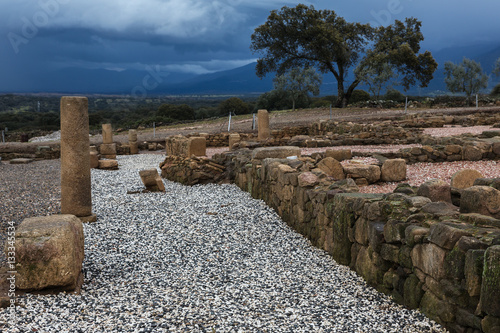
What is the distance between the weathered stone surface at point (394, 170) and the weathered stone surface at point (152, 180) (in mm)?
6866

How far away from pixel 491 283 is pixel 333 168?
25.5 ft

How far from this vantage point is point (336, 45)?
41.9 meters

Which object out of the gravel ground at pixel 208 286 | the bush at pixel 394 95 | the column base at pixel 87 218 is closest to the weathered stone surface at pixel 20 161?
the gravel ground at pixel 208 286

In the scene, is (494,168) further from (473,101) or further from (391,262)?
(473,101)

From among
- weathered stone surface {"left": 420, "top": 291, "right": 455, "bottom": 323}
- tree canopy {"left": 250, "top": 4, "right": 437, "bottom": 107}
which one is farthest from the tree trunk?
weathered stone surface {"left": 420, "top": 291, "right": 455, "bottom": 323}

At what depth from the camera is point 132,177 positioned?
1747 cm

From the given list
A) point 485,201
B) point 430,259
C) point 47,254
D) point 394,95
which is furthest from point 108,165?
point 394,95

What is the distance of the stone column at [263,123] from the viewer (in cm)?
2461

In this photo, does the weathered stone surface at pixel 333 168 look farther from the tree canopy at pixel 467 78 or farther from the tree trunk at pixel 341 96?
the tree canopy at pixel 467 78

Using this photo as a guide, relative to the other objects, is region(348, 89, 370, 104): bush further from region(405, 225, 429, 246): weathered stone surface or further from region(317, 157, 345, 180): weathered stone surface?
region(405, 225, 429, 246): weathered stone surface

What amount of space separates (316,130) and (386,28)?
2100cm

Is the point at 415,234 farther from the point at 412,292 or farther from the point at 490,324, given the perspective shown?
the point at 490,324

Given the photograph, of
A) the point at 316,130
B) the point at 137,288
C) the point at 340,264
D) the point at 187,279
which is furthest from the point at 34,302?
the point at 316,130

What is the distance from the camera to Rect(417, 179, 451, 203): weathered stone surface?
653cm
